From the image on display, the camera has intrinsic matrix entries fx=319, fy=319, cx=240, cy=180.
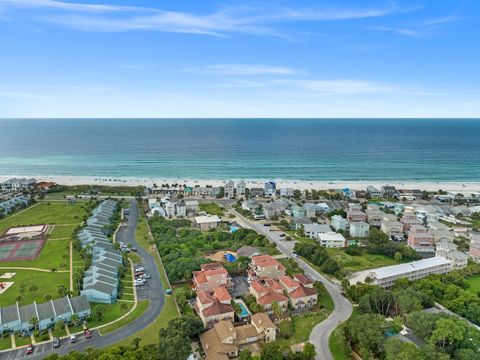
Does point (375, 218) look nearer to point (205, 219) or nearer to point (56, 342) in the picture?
point (205, 219)

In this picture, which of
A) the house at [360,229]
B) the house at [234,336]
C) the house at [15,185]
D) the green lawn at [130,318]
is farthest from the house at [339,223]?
the house at [15,185]

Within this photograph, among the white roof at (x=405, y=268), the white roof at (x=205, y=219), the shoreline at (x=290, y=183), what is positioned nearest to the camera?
the white roof at (x=405, y=268)

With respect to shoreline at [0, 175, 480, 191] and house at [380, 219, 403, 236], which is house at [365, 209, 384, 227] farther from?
shoreline at [0, 175, 480, 191]

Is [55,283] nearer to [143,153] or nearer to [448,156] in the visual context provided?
[143,153]

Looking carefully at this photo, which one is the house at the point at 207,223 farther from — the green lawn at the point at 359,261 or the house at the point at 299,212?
Result: the green lawn at the point at 359,261

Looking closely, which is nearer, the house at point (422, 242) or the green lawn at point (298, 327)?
the green lawn at point (298, 327)

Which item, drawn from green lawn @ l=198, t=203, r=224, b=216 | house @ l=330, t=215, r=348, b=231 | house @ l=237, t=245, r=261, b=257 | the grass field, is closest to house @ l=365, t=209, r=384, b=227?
house @ l=330, t=215, r=348, b=231

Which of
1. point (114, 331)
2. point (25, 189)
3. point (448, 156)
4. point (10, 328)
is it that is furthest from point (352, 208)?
point (448, 156)
